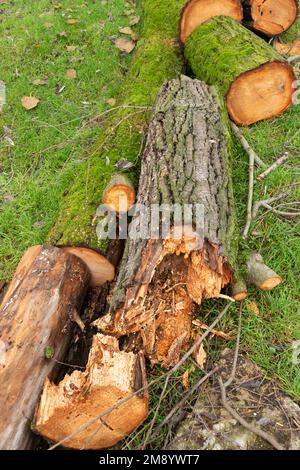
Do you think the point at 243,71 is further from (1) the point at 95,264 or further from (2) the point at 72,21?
(2) the point at 72,21

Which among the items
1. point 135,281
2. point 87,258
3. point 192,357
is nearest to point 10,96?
point 87,258

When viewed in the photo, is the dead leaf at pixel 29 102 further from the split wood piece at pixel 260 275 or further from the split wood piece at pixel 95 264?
the split wood piece at pixel 260 275

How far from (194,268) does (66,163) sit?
1926 mm

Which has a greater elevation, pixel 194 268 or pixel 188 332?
pixel 194 268

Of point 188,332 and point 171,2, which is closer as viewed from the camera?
point 188,332

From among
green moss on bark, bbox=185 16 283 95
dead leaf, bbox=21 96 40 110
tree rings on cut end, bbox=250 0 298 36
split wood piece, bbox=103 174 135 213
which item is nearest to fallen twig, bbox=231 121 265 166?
green moss on bark, bbox=185 16 283 95

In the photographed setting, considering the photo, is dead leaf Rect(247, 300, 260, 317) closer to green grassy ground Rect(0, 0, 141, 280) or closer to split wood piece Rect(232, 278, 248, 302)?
split wood piece Rect(232, 278, 248, 302)

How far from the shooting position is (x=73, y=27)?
5.30 meters

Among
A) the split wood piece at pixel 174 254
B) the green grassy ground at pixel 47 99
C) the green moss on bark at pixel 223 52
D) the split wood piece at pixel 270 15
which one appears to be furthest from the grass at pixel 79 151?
the split wood piece at pixel 270 15

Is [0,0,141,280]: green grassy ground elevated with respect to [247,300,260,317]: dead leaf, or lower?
elevated

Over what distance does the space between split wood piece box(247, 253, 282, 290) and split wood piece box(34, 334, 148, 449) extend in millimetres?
856

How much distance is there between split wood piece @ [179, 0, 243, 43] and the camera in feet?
13.6
